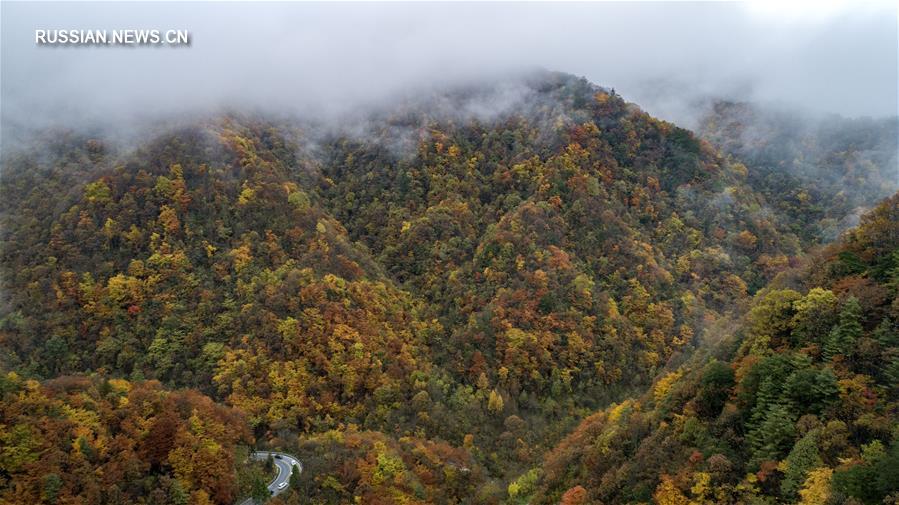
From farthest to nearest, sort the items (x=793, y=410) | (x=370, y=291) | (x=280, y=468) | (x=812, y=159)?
(x=812, y=159)
(x=370, y=291)
(x=280, y=468)
(x=793, y=410)

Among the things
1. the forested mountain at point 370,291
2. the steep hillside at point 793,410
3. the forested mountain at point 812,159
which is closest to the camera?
the steep hillside at point 793,410

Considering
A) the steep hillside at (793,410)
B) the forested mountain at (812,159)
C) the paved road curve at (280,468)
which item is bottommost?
the paved road curve at (280,468)

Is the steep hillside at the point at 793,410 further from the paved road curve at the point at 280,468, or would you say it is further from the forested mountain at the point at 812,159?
the forested mountain at the point at 812,159

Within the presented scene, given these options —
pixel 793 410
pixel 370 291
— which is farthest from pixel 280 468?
pixel 793 410

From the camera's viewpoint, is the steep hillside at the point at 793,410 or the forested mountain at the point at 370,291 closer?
the steep hillside at the point at 793,410

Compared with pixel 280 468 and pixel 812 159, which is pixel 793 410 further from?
pixel 812 159

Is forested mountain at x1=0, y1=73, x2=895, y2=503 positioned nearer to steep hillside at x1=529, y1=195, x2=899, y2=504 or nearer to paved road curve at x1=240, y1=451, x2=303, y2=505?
paved road curve at x1=240, y1=451, x2=303, y2=505

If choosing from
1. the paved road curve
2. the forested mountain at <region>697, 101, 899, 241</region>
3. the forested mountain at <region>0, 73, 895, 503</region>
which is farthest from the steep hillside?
the forested mountain at <region>697, 101, 899, 241</region>

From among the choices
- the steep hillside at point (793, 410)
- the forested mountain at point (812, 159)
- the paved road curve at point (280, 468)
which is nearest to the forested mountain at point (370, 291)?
the paved road curve at point (280, 468)
